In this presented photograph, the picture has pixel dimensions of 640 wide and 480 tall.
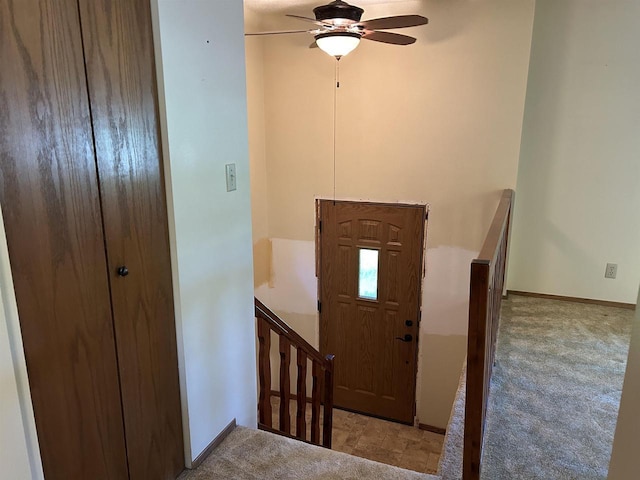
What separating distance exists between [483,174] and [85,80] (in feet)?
11.0

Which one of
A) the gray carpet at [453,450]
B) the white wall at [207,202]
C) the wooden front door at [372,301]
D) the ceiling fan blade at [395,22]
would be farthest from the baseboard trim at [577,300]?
the white wall at [207,202]

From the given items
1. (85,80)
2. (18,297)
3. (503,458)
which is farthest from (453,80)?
(18,297)

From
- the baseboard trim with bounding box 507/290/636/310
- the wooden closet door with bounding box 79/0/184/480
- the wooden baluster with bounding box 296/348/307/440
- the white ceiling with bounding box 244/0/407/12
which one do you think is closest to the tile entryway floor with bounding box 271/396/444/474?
the wooden baluster with bounding box 296/348/307/440

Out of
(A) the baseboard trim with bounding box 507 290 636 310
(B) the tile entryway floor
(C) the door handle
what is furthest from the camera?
(C) the door handle

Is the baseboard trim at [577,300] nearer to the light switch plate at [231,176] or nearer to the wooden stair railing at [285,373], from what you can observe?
the wooden stair railing at [285,373]

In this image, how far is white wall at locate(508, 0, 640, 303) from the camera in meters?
3.52

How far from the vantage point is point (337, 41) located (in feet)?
9.75

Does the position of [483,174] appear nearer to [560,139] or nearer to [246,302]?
[560,139]

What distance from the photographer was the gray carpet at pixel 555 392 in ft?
6.70

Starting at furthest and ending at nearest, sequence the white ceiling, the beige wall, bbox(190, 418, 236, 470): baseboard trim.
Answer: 1. the white ceiling
2. the beige wall
3. bbox(190, 418, 236, 470): baseboard trim

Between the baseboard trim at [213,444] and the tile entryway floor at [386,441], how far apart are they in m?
2.34

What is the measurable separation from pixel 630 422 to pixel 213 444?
66.4 inches

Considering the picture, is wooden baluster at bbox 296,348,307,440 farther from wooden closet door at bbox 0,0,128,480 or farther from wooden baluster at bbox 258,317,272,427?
wooden closet door at bbox 0,0,128,480

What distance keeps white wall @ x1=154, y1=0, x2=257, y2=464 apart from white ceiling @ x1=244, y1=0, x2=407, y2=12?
2.17m
